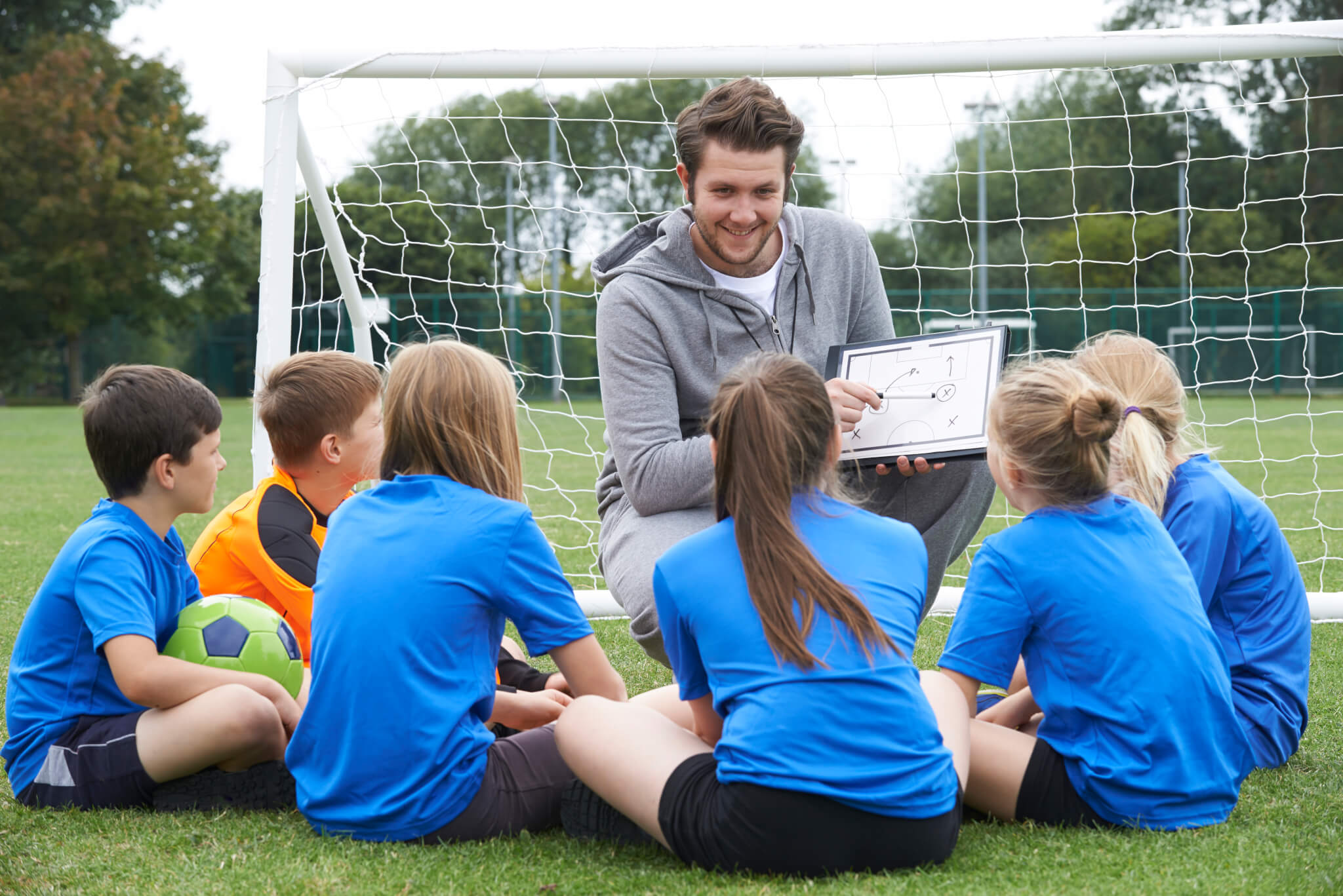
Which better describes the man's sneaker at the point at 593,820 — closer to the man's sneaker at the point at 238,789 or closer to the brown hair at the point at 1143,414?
the man's sneaker at the point at 238,789

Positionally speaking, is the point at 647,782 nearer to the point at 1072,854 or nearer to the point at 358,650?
the point at 358,650

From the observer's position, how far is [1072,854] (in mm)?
Result: 2090

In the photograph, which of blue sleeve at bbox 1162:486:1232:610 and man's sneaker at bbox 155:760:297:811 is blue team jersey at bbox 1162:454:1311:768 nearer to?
blue sleeve at bbox 1162:486:1232:610

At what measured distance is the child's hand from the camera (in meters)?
2.55

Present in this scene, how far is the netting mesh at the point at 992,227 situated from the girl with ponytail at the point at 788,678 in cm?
285

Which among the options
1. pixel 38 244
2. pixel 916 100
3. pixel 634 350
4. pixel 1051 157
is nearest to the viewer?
pixel 634 350

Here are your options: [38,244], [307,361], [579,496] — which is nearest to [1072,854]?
[307,361]

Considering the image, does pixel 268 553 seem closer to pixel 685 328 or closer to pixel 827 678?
pixel 685 328

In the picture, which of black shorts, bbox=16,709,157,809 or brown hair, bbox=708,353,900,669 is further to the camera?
black shorts, bbox=16,709,157,809

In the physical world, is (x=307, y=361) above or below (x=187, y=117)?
below

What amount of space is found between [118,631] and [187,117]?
30.8 meters

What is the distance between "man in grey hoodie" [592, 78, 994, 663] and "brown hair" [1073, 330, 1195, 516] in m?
0.53

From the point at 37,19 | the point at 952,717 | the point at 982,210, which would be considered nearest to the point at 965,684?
the point at 952,717

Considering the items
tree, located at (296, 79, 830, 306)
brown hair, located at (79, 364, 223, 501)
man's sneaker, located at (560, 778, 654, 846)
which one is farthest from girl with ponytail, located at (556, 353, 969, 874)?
tree, located at (296, 79, 830, 306)
